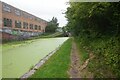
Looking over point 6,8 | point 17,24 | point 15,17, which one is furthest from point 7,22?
point 17,24

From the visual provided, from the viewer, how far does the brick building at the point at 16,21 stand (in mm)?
46344

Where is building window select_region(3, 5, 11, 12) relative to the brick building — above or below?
above

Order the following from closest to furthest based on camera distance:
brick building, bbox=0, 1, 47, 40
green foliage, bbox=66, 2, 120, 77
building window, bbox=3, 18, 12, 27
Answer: green foliage, bbox=66, 2, 120, 77 < brick building, bbox=0, 1, 47, 40 < building window, bbox=3, 18, 12, 27

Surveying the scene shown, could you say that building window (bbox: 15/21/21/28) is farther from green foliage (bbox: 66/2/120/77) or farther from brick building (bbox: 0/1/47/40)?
green foliage (bbox: 66/2/120/77)

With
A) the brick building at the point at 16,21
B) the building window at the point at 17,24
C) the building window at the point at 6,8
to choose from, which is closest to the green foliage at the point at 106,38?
the brick building at the point at 16,21

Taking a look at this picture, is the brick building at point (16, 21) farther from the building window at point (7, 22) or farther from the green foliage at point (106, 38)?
the green foliage at point (106, 38)

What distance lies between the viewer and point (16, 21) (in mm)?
55062

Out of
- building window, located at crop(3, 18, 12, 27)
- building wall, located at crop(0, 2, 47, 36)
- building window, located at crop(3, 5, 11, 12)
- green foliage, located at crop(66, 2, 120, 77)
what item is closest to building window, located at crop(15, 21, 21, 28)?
building wall, located at crop(0, 2, 47, 36)

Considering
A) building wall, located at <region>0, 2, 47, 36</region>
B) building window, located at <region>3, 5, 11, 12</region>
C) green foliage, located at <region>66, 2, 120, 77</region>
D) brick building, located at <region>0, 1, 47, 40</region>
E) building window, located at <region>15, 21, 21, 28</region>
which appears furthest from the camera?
building window, located at <region>15, 21, 21, 28</region>

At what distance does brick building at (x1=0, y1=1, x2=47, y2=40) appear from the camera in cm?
4634

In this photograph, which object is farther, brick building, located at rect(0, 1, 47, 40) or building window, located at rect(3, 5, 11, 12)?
building window, located at rect(3, 5, 11, 12)

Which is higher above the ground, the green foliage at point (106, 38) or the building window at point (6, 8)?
the building window at point (6, 8)

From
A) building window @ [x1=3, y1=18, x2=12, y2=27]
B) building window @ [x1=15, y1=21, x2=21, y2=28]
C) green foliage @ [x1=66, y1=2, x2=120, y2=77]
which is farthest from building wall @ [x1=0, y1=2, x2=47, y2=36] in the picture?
green foliage @ [x1=66, y1=2, x2=120, y2=77]

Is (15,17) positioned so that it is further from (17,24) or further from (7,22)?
(7,22)
